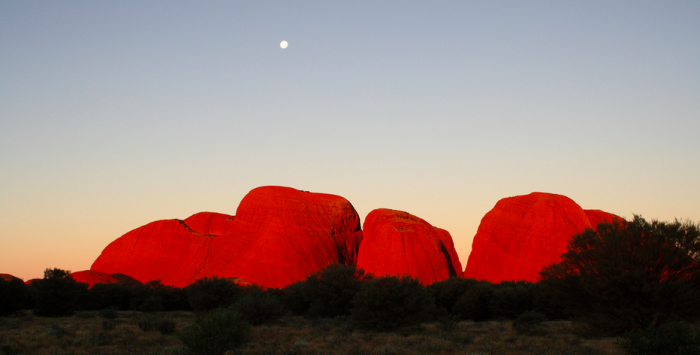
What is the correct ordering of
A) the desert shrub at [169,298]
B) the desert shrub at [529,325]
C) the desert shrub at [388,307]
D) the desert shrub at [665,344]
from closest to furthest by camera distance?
the desert shrub at [665,344]
the desert shrub at [529,325]
the desert shrub at [388,307]
the desert shrub at [169,298]

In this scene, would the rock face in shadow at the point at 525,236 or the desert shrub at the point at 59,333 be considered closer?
the desert shrub at the point at 59,333

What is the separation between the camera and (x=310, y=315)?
109ft

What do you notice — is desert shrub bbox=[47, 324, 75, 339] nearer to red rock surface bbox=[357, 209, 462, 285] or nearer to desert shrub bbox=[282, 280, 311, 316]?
desert shrub bbox=[282, 280, 311, 316]

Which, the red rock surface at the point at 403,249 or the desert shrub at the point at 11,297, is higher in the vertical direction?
the red rock surface at the point at 403,249

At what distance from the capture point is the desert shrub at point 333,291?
108 feet

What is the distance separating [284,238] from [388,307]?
39.5 meters

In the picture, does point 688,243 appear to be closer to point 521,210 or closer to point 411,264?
point 411,264

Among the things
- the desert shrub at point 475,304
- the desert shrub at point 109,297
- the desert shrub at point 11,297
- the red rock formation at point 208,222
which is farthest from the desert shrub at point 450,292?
the red rock formation at point 208,222

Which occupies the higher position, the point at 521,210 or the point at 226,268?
the point at 521,210

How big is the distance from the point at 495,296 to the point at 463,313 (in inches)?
103

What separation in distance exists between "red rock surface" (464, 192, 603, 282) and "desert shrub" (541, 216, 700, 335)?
143ft

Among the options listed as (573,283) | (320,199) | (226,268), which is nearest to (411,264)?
(320,199)

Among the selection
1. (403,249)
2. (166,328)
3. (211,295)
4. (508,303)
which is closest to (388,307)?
(166,328)

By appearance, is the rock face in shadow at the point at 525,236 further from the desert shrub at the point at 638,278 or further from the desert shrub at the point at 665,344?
the desert shrub at the point at 665,344
